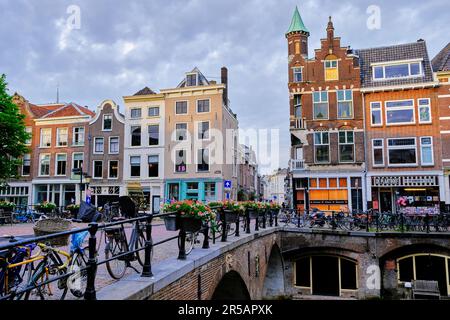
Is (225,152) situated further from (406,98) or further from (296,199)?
(406,98)

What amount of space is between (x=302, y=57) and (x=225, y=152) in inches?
394

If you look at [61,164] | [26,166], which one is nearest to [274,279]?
[61,164]

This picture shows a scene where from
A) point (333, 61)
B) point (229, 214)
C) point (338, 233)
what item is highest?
point (333, 61)

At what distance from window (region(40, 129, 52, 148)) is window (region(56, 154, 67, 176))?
5.50 feet

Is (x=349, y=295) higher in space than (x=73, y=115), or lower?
lower

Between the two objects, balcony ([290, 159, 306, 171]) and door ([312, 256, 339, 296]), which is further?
balcony ([290, 159, 306, 171])

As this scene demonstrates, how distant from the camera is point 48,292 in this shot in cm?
440

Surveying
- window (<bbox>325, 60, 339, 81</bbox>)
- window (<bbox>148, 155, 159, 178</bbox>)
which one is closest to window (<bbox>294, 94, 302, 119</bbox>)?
window (<bbox>325, 60, 339, 81</bbox>)

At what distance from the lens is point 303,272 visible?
62.8 ft

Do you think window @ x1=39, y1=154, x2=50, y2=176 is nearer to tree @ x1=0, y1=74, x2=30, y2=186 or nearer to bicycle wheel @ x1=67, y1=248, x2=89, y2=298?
tree @ x1=0, y1=74, x2=30, y2=186

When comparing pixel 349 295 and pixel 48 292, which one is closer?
pixel 48 292

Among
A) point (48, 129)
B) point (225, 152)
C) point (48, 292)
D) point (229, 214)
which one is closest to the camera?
point (48, 292)

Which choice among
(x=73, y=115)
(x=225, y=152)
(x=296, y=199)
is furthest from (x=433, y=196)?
(x=73, y=115)

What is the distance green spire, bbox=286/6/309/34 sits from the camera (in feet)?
85.9
